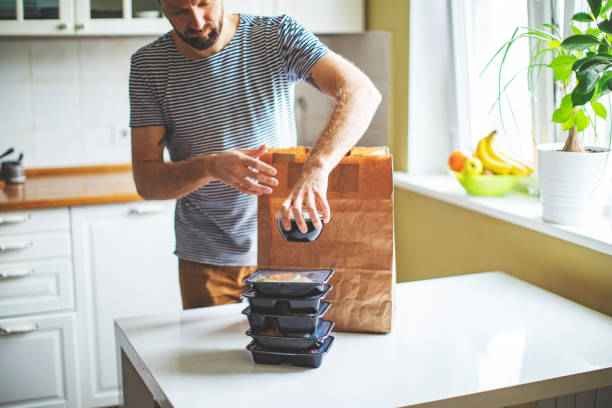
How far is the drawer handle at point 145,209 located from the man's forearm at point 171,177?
2.85 ft

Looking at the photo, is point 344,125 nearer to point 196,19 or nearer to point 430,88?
point 196,19

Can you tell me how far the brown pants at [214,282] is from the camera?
5.91 feet

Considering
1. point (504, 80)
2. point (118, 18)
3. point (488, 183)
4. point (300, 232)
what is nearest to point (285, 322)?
Result: point (300, 232)

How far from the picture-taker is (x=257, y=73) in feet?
5.61

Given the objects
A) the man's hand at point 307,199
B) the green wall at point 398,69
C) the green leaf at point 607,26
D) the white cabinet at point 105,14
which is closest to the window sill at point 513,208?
the green wall at point 398,69

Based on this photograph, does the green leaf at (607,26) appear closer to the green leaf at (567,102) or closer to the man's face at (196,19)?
the green leaf at (567,102)

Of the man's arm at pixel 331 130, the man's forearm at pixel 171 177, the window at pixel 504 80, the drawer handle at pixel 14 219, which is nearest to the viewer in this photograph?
the man's arm at pixel 331 130

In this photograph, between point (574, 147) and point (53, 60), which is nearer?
point (574, 147)

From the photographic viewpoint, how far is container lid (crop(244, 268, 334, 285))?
1.21 meters

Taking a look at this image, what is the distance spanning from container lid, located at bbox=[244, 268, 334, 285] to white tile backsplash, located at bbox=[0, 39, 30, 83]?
2095mm

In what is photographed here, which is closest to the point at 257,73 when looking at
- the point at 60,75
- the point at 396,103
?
the point at 396,103

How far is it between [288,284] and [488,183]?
110 cm

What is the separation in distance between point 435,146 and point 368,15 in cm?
68

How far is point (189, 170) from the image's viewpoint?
1.51 meters
